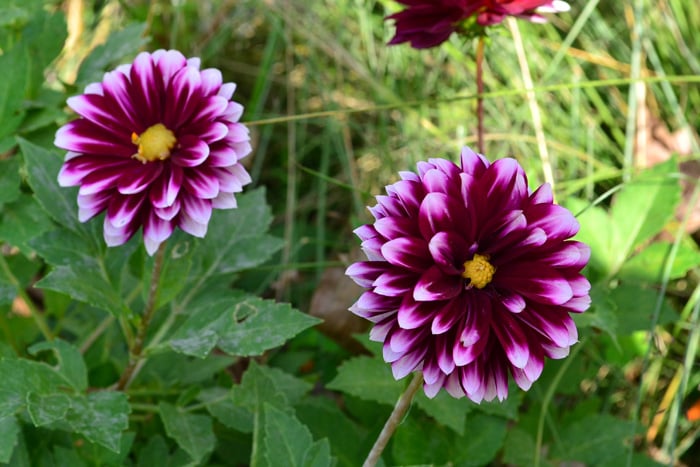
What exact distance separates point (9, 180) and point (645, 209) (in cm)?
95

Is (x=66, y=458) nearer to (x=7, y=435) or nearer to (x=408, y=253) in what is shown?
(x=7, y=435)

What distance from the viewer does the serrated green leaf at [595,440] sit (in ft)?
4.09

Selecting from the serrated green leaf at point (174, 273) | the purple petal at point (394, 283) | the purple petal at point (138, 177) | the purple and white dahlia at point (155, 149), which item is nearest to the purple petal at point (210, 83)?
the purple and white dahlia at point (155, 149)

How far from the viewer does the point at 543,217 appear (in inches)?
31.0

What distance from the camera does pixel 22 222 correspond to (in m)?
1.21

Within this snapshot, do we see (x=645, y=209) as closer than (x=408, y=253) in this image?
No

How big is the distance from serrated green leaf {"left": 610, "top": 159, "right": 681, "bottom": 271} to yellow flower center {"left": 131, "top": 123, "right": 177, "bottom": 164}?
2.34ft

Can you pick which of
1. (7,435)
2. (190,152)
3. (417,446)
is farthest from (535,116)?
(7,435)

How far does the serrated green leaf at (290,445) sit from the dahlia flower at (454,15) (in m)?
0.54

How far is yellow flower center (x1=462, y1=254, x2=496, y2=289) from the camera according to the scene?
80 cm

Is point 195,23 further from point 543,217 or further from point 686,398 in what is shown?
point 543,217

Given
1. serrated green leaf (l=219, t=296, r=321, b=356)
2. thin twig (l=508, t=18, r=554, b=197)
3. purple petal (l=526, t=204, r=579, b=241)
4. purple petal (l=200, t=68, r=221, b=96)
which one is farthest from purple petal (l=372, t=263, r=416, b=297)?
thin twig (l=508, t=18, r=554, b=197)

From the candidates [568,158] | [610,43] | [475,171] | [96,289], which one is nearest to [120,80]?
[96,289]

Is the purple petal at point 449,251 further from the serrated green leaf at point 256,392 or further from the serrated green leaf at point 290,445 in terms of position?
the serrated green leaf at point 256,392
